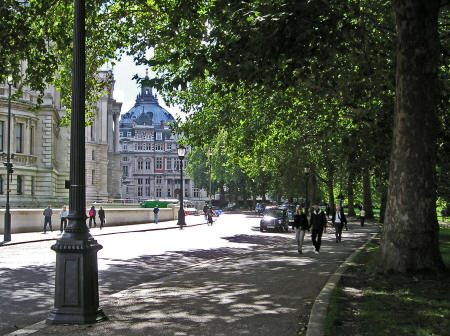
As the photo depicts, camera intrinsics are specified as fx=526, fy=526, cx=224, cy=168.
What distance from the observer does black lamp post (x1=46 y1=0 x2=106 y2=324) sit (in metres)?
7.17

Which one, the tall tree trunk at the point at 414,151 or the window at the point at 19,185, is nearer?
the tall tree trunk at the point at 414,151

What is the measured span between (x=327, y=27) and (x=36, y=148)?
156ft

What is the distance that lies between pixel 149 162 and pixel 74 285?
16567 cm

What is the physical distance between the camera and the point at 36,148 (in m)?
54.0

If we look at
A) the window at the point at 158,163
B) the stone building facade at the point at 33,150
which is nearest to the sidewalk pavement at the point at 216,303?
the stone building facade at the point at 33,150

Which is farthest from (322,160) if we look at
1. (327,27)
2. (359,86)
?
Result: (327,27)

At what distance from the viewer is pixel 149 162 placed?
562ft

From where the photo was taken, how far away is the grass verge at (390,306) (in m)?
6.57

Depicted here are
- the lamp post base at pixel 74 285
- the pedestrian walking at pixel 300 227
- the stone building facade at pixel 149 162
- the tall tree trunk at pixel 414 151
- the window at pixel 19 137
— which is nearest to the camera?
the lamp post base at pixel 74 285

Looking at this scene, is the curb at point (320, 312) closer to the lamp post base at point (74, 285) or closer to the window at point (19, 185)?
the lamp post base at point (74, 285)

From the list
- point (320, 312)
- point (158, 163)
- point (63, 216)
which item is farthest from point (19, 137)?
point (158, 163)

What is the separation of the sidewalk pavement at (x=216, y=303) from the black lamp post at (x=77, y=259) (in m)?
0.20

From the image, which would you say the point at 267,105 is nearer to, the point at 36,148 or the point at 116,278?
the point at 116,278

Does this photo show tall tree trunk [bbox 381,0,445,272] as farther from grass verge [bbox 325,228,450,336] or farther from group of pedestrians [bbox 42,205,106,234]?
group of pedestrians [bbox 42,205,106,234]
